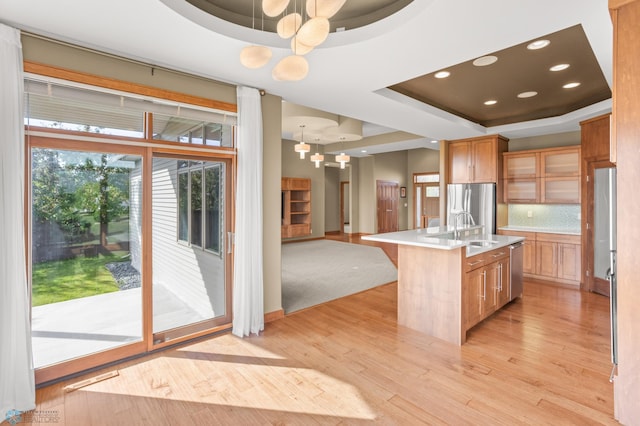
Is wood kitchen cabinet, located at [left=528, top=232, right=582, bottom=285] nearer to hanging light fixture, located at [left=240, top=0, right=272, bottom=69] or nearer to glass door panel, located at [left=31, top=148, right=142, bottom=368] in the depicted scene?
hanging light fixture, located at [left=240, top=0, right=272, bottom=69]

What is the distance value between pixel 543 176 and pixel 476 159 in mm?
1174

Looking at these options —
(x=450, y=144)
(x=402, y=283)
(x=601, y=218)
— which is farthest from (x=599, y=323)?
(x=450, y=144)

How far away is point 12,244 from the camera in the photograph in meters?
2.24

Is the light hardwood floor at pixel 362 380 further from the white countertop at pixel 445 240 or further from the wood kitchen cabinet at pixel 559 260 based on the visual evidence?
the wood kitchen cabinet at pixel 559 260

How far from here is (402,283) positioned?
366 centimetres

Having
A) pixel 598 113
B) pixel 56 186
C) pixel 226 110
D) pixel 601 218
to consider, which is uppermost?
pixel 598 113

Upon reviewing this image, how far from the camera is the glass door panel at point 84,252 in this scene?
8.41ft

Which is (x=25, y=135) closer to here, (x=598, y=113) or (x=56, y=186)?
(x=56, y=186)

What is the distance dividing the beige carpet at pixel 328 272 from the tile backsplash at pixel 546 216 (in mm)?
2718

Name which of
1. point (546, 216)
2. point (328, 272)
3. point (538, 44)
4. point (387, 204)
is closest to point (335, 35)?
point (538, 44)

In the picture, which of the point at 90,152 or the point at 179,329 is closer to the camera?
the point at 90,152

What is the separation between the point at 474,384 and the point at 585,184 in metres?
4.36

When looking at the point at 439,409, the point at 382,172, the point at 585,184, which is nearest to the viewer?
the point at 439,409

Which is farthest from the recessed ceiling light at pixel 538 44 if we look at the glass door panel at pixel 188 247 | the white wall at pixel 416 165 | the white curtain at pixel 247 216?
the white wall at pixel 416 165
